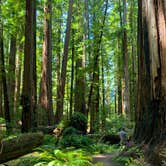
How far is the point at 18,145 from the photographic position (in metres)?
8.66

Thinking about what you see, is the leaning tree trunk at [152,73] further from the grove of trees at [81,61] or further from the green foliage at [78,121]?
the green foliage at [78,121]

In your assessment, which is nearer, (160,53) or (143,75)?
(160,53)

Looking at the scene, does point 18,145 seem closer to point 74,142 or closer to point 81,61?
point 74,142

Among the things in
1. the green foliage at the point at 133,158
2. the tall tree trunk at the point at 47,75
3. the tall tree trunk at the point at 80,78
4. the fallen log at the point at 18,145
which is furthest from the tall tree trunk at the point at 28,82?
the tall tree trunk at the point at 80,78

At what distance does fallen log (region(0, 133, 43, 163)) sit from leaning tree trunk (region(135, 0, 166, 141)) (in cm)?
320

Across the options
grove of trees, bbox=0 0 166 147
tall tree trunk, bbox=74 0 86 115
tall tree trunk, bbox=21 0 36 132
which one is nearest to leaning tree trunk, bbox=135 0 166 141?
grove of trees, bbox=0 0 166 147

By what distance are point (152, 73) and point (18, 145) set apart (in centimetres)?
413

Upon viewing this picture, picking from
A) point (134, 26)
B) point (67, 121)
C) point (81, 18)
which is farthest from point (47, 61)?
point (134, 26)

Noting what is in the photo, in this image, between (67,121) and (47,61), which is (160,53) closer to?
(67,121)

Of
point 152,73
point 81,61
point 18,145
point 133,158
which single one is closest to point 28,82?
point 18,145

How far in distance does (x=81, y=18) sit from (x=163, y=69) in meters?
19.3

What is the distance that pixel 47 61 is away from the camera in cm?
1975

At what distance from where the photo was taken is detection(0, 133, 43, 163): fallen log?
792cm

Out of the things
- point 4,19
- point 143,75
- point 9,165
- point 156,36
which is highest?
point 4,19
